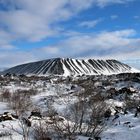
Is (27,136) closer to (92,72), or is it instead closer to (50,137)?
(50,137)

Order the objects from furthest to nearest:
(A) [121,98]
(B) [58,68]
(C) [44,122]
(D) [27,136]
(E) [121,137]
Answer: (B) [58,68] < (A) [121,98] < (C) [44,122] < (E) [121,137] < (D) [27,136]

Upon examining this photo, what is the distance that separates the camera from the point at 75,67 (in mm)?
107000

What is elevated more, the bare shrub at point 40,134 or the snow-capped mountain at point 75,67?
the snow-capped mountain at point 75,67

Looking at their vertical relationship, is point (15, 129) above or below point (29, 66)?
below

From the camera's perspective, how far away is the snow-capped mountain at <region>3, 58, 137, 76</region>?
101m

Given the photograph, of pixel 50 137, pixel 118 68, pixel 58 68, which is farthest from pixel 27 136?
pixel 118 68

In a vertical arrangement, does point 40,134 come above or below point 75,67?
below

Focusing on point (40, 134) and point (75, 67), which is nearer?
point (40, 134)

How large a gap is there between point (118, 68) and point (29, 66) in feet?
104

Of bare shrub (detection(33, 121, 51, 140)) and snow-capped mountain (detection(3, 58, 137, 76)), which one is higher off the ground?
snow-capped mountain (detection(3, 58, 137, 76))

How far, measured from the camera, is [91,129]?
10836 mm

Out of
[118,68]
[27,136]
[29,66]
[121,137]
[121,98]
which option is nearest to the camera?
[27,136]

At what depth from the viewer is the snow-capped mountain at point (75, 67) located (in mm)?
101044

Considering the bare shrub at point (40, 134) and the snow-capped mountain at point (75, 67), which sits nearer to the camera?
the bare shrub at point (40, 134)
